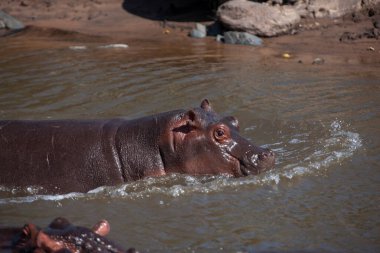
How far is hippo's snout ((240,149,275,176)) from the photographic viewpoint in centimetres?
619

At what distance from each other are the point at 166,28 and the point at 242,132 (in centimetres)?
770

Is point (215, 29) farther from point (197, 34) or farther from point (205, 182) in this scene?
point (205, 182)

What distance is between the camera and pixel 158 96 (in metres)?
9.41

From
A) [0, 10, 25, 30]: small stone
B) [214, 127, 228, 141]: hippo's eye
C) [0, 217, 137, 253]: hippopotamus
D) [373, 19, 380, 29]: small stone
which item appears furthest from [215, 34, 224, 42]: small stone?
[0, 217, 137, 253]: hippopotamus

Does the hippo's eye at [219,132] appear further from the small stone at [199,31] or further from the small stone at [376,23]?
the small stone at [199,31]

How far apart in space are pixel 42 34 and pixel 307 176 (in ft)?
33.7

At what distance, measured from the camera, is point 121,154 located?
6129 millimetres

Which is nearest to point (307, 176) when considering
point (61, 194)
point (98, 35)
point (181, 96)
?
point (61, 194)

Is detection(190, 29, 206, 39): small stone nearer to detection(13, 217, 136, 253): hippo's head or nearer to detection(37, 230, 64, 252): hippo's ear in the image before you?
detection(13, 217, 136, 253): hippo's head

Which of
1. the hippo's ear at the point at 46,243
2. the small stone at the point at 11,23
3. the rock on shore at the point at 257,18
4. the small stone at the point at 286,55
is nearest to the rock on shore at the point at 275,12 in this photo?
the rock on shore at the point at 257,18

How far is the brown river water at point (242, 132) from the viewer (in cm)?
529

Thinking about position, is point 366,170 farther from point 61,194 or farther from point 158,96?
point 158,96

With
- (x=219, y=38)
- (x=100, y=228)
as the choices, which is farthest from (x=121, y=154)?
(x=219, y=38)

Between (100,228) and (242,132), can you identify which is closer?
(100,228)
